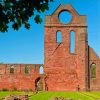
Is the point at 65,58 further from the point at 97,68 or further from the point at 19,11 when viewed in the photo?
the point at 19,11

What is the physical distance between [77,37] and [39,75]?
28.5 feet

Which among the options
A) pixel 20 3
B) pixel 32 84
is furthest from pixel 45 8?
pixel 32 84

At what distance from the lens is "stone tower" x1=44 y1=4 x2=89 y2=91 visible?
5072 centimetres

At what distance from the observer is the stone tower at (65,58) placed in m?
50.7

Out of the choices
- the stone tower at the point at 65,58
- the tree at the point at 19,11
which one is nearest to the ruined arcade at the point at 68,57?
the stone tower at the point at 65,58

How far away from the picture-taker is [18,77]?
55.3m

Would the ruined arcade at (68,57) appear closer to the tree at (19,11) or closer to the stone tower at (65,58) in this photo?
the stone tower at (65,58)

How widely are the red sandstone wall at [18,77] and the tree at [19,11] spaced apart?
47.3 m

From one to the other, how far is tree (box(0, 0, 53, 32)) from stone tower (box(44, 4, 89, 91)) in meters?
43.0

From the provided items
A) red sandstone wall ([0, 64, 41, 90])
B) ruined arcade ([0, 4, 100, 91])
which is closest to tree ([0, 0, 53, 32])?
ruined arcade ([0, 4, 100, 91])

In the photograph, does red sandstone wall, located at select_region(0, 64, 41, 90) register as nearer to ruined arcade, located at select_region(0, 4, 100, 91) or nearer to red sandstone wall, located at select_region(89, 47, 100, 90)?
ruined arcade, located at select_region(0, 4, 100, 91)

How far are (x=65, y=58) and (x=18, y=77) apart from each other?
8270 mm

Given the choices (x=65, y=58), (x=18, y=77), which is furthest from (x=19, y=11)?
(x=18, y=77)

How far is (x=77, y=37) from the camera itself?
2026 inches
